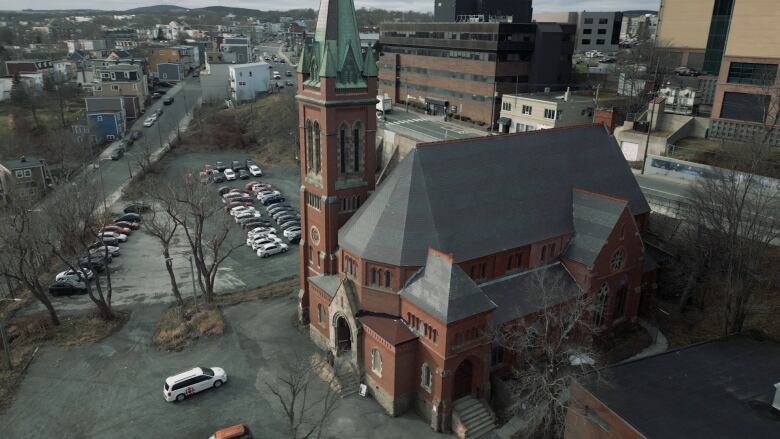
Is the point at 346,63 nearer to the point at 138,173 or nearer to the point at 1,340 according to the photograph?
the point at 1,340

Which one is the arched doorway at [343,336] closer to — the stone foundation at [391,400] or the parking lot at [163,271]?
the stone foundation at [391,400]

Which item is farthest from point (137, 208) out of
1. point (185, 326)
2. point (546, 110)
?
point (546, 110)

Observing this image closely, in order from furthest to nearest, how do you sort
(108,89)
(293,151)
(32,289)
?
(108,89)
(293,151)
(32,289)

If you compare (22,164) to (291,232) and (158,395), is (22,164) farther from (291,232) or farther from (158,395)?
(158,395)

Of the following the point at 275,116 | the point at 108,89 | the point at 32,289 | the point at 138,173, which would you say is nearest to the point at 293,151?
the point at 275,116

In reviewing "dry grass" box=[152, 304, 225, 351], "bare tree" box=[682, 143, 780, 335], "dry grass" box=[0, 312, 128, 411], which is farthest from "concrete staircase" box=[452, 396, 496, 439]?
"dry grass" box=[0, 312, 128, 411]

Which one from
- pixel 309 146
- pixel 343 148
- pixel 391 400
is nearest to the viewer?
pixel 391 400
